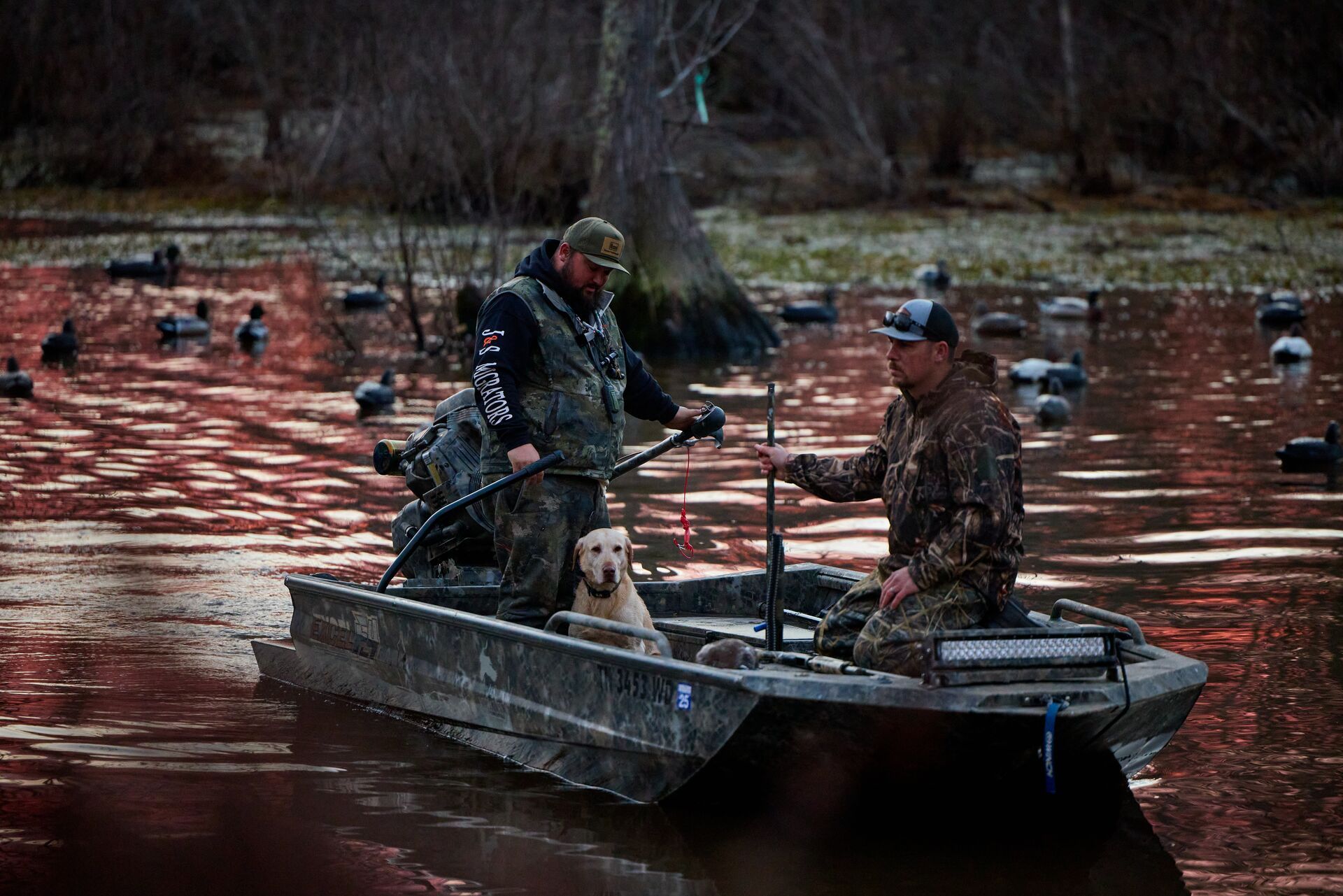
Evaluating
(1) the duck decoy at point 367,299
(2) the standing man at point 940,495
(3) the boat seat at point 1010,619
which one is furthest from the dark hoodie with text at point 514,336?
(1) the duck decoy at point 367,299

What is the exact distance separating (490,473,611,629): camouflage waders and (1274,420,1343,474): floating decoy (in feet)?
23.8

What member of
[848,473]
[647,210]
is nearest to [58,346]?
[647,210]

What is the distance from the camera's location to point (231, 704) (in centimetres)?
788

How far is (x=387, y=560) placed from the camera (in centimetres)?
1042

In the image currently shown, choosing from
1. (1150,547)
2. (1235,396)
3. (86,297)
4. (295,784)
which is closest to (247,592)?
(295,784)

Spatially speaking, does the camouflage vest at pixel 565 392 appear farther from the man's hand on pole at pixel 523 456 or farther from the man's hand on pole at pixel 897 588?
the man's hand on pole at pixel 897 588

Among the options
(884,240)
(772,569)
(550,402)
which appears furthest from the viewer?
(884,240)

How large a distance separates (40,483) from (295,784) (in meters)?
6.44

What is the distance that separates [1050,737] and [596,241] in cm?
262

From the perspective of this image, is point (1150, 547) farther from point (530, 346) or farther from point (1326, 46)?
point (1326, 46)

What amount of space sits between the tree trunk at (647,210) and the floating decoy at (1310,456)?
7926 mm

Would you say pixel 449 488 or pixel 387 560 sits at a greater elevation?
pixel 449 488

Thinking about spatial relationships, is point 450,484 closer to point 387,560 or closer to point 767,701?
point 387,560

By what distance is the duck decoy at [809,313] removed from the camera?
22266 mm
